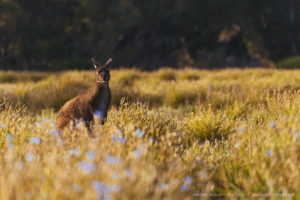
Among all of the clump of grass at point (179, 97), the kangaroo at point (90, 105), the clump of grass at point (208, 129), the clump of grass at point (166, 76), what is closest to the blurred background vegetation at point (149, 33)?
the clump of grass at point (166, 76)

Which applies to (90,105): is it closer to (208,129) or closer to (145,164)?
(208,129)

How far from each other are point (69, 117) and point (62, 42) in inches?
979

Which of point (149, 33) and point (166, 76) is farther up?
point (149, 33)

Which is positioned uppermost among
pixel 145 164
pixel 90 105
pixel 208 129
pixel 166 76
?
pixel 166 76

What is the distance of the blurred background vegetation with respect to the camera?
27062mm

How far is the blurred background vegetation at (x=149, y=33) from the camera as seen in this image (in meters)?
27.1

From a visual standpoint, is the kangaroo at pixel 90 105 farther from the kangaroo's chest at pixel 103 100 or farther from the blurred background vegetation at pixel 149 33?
the blurred background vegetation at pixel 149 33

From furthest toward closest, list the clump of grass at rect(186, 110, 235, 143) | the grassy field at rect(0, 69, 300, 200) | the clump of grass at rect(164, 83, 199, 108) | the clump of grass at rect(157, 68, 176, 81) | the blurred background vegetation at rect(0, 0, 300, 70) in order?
1. the blurred background vegetation at rect(0, 0, 300, 70)
2. the clump of grass at rect(157, 68, 176, 81)
3. the clump of grass at rect(164, 83, 199, 108)
4. the clump of grass at rect(186, 110, 235, 143)
5. the grassy field at rect(0, 69, 300, 200)

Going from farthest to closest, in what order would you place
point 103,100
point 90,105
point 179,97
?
point 179,97 → point 103,100 → point 90,105

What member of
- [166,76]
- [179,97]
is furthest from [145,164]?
[166,76]

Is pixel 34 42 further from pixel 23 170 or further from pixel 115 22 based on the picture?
pixel 23 170

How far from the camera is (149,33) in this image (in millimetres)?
30812

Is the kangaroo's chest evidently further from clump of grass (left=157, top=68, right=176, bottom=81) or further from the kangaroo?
clump of grass (left=157, top=68, right=176, bottom=81)

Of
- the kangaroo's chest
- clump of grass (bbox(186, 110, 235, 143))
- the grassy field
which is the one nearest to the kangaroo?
the kangaroo's chest
